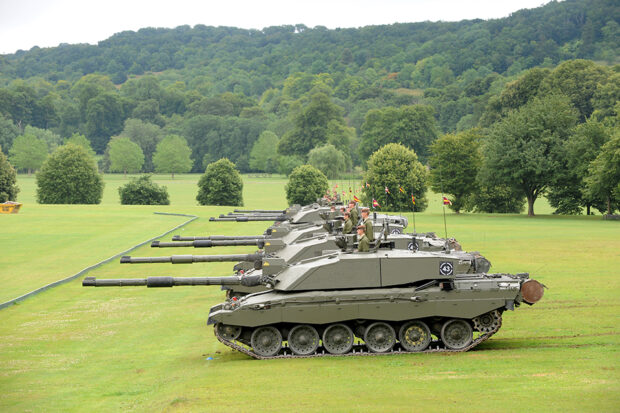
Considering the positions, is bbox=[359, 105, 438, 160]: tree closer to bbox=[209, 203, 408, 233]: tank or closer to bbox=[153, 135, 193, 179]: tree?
bbox=[153, 135, 193, 179]: tree

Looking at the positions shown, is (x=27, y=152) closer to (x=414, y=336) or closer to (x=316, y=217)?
(x=316, y=217)

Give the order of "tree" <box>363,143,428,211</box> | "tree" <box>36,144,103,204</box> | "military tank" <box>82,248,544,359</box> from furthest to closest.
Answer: "tree" <box>36,144,103,204</box> < "tree" <box>363,143,428,211</box> < "military tank" <box>82,248,544,359</box>

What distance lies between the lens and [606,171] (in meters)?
62.5

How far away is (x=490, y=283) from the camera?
1877 centimetres

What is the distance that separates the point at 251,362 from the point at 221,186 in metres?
76.5

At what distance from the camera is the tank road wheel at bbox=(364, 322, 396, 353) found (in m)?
18.6

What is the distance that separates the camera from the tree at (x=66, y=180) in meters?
97.8

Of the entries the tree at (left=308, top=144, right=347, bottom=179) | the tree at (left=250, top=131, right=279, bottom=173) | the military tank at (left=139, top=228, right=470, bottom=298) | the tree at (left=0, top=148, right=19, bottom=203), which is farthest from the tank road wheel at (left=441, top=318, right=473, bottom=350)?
the tree at (left=250, top=131, right=279, bottom=173)

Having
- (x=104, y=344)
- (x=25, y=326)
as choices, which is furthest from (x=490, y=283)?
(x=25, y=326)

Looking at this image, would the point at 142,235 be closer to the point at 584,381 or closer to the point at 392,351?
the point at 392,351

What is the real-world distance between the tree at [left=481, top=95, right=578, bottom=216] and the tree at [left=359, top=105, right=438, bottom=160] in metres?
56.3

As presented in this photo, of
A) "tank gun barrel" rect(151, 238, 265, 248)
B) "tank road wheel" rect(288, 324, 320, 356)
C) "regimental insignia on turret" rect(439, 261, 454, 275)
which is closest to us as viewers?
"tank road wheel" rect(288, 324, 320, 356)

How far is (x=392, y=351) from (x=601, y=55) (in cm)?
18836

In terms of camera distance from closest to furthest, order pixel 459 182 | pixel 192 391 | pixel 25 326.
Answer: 1. pixel 192 391
2. pixel 25 326
3. pixel 459 182
